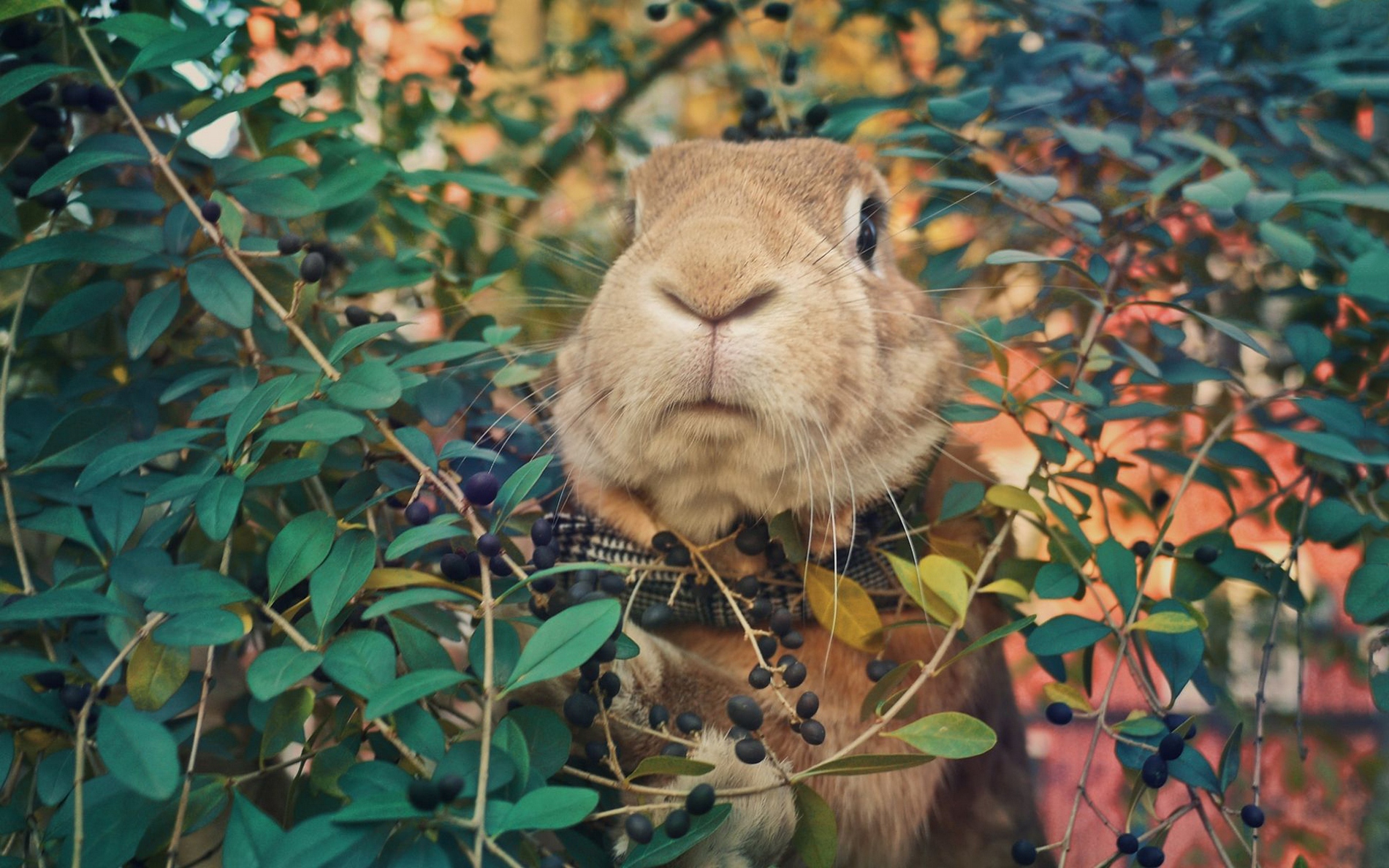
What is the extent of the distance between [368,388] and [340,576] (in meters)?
0.26

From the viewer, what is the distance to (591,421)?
1769mm

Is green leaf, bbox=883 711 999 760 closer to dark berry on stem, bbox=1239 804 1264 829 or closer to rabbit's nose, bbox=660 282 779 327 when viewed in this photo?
dark berry on stem, bbox=1239 804 1264 829

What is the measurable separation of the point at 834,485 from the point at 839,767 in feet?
2.14

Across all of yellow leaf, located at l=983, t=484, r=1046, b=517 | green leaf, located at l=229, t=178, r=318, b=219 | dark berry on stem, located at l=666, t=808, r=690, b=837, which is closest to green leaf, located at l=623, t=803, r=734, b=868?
dark berry on stem, located at l=666, t=808, r=690, b=837

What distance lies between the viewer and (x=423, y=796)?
905mm

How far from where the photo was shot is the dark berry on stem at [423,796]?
2.97 feet

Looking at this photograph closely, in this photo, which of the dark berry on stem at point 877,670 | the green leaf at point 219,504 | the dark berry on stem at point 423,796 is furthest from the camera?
the dark berry on stem at point 877,670

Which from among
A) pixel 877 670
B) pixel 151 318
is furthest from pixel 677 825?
pixel 151 318

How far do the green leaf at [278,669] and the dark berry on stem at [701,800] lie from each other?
0.48 m

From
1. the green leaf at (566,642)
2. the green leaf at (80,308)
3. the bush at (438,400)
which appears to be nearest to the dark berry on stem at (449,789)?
the bush at (438,400)

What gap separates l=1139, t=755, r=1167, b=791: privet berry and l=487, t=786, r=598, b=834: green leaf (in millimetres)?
845

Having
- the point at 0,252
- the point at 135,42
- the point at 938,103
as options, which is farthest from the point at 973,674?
the point at 0,252

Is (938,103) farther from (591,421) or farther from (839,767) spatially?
(839,767)

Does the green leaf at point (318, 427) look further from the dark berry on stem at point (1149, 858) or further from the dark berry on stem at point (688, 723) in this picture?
the dark berry on stem at point (1149, 858)
